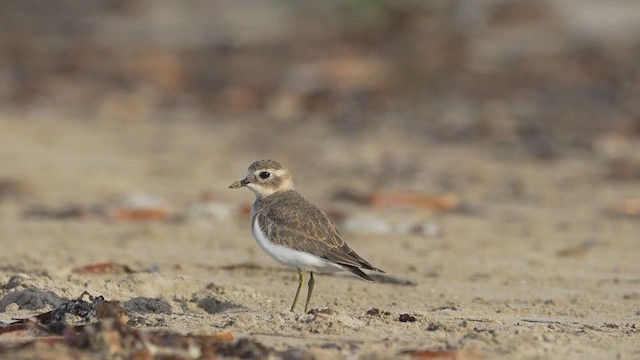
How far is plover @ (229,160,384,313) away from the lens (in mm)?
6629

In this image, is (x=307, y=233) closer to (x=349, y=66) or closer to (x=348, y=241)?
(x=348, y=241)

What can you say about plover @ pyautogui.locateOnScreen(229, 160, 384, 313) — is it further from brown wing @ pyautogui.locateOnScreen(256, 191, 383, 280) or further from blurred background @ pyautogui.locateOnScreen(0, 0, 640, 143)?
blurred background @ pyautogui.locateOnScreen(0, 0, 640, 143)

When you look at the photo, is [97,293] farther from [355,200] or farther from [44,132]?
[44,132]

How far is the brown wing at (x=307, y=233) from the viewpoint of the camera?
21.7 feet

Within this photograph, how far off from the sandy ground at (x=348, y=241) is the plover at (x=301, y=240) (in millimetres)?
272

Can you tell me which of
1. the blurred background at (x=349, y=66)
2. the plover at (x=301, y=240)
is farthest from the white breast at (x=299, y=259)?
the blurred background at (x=349, y=66)

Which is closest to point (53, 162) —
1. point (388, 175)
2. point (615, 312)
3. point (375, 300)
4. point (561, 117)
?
point (388, 175)

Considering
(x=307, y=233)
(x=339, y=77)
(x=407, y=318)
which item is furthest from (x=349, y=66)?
(x=407, y=318)

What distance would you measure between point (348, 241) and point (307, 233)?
105 inches

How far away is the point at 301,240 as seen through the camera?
6.74m

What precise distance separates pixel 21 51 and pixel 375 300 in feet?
53.1

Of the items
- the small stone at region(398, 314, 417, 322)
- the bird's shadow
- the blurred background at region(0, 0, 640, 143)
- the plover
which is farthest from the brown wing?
the blurred background at region(0, 0, 640, 143)

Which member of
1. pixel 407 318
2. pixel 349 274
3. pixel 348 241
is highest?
pixel 348 241

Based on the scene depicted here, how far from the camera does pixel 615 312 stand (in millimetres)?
6824
